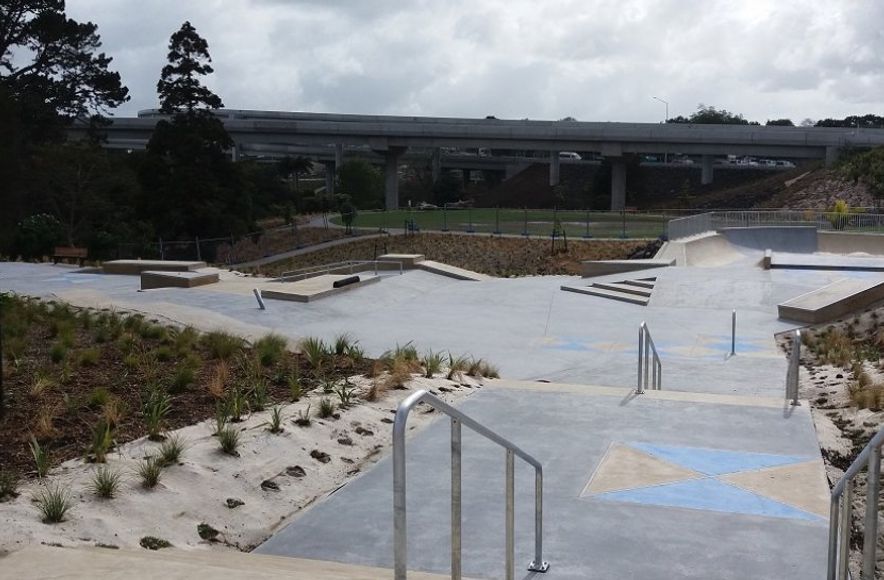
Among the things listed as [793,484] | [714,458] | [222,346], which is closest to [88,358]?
[222,346]

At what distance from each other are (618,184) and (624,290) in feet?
220

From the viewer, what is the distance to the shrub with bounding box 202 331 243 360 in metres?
12.0

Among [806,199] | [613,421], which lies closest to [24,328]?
[613,421]

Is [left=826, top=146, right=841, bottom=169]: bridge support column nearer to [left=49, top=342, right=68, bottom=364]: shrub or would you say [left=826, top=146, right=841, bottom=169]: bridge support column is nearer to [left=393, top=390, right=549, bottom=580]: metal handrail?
[left=49, top=342, right=68, bottom=364]: shrub

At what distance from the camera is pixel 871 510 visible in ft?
15.3

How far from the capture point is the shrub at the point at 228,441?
7809 millimetres

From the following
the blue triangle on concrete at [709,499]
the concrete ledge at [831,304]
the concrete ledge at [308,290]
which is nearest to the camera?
the blue triangle on concrete at [709,499]

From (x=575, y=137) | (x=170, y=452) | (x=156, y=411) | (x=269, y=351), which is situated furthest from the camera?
(x=575, y=137)

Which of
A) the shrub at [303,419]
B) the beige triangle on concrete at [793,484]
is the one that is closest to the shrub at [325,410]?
the shrub at [303,419]

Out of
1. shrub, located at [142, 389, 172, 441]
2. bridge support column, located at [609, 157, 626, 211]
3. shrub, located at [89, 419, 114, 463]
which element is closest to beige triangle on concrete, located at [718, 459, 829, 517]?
shrub, located at [142, 389, 172, 441]

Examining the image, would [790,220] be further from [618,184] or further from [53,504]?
[618,184]

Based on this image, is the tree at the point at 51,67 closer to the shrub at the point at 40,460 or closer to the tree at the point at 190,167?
the tree at the point at 190,167

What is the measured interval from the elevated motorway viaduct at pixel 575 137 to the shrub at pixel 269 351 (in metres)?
78.5

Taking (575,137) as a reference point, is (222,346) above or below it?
below
